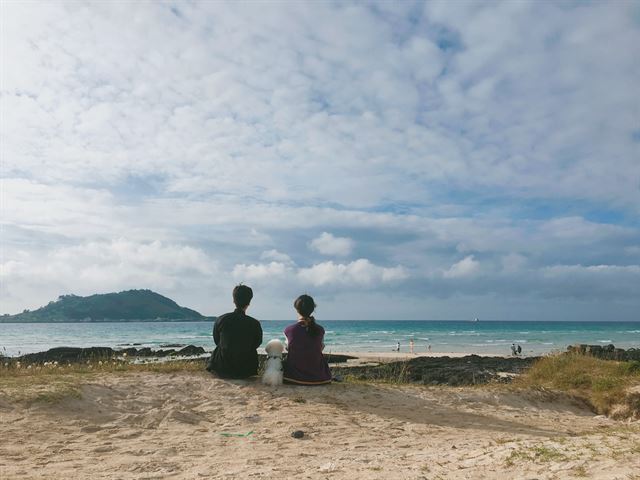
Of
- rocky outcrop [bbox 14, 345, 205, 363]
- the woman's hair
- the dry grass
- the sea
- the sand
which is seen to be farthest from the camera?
the sea

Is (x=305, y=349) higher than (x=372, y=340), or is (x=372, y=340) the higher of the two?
(x=305, y=349)

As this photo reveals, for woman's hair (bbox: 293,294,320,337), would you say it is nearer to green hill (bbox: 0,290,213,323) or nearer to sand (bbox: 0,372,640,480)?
sand (bbox: 0,372,640,480)

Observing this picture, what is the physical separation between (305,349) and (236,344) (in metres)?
1.28

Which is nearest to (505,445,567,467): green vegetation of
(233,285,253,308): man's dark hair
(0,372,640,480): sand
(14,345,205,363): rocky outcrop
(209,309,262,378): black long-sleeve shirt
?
(0,372,640,480): sand

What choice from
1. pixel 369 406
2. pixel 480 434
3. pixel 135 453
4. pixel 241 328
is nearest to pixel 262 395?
pixel 241 328

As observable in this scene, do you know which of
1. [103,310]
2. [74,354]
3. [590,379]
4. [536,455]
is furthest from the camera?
[103,310]

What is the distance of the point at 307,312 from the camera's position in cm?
895

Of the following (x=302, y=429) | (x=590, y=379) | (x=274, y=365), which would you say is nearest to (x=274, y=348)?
(x=274, y=365)

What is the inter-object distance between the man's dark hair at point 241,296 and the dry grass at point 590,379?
639 centimetres

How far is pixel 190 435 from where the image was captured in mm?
6676

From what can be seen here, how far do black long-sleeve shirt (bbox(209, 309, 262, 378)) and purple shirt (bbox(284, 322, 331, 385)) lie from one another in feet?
2.04

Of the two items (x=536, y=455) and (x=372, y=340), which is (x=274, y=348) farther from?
(x=372, y=340)

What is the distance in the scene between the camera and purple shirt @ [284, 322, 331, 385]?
355 inches

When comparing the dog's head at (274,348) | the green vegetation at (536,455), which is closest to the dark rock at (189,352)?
the dog's head at (274,348)
